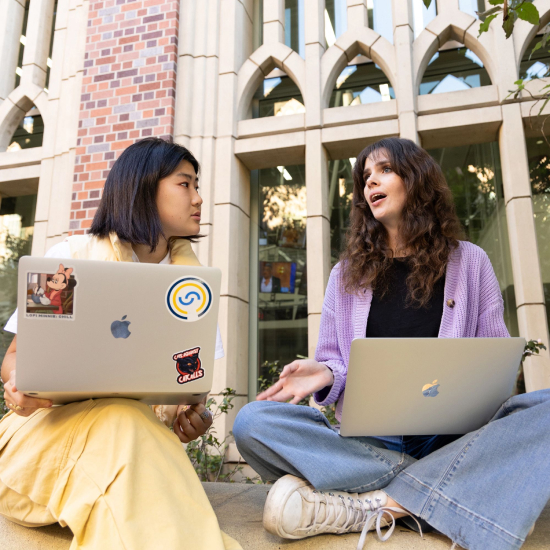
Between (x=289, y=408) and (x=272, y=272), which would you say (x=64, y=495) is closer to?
(x=289, y=408)

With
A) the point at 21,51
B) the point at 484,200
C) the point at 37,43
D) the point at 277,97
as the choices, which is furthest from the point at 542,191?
the point at 21,51

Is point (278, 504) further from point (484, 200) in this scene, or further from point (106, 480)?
point (484, 200)

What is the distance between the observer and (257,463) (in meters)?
1.81

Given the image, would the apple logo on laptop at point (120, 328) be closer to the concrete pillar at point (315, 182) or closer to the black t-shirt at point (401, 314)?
the black t-shirt at point (401, 314)

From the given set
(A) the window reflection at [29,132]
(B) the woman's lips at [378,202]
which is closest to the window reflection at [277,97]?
(A) the window reflection at [29,132]

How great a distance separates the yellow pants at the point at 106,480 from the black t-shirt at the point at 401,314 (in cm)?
94

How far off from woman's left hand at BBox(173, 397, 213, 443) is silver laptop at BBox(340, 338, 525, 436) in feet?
1.64

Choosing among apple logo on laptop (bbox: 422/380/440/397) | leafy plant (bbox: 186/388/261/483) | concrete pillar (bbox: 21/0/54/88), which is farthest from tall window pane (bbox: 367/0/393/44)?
apple logo on laptop (bbox: 422/380/440/397)

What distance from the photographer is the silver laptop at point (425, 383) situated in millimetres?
1521

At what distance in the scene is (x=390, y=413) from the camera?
163 centimetres

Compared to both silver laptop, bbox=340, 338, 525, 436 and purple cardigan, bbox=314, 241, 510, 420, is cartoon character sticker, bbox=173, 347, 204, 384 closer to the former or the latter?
silver laptop, bbox=340, 338, 525, 436

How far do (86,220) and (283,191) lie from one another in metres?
1.74

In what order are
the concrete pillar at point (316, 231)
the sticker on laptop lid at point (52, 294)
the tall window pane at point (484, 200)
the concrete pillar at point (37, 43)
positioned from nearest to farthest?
the sticker on laptop lid at point (52, 294) → the concrete pillar at point (316, 231) → the tall window pane at point (484, 200) → the concrete pillar at point (37, 43)

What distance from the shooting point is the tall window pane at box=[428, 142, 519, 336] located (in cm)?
451
